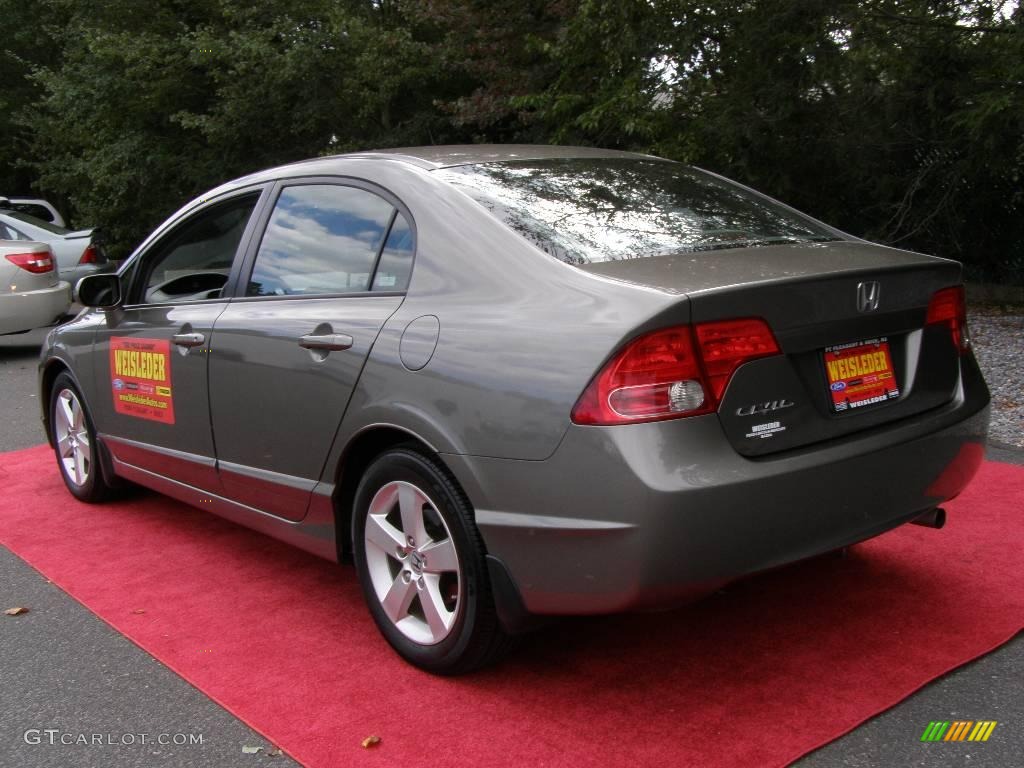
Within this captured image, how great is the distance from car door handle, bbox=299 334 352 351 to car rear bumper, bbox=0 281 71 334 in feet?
28.3

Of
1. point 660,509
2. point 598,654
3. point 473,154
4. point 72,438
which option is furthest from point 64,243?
point 660,509

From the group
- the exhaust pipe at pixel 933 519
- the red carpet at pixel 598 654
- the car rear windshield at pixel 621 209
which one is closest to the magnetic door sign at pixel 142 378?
the red carpet at pixel 598 654

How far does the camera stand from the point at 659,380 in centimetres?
271

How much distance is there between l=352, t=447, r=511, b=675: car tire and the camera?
3061 millimetres

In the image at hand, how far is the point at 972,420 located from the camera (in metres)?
3.34

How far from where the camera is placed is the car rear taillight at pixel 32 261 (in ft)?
36.2

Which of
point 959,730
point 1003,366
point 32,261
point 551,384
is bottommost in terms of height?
point 1003,366

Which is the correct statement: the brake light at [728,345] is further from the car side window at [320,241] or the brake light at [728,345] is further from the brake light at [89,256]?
the brake light at [89,256]

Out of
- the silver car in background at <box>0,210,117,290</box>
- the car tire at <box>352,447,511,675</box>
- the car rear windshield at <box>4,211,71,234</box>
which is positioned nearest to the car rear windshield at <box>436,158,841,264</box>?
the car tire at <box>352,447,511,675</box>

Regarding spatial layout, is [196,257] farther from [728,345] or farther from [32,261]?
[32,261]

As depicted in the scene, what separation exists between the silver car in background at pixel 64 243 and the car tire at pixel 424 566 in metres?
11.4

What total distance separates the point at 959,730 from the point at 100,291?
155 inches

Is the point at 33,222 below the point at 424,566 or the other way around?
the other way around

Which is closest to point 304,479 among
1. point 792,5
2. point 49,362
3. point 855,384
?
point 855,384
